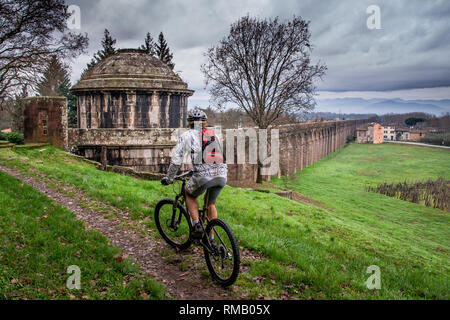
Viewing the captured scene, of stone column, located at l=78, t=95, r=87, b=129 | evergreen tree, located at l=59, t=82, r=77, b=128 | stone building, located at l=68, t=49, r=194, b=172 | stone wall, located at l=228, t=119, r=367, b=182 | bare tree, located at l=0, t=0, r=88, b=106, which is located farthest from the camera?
evergreen tree, located at l=59, t=82, r=77, b=128

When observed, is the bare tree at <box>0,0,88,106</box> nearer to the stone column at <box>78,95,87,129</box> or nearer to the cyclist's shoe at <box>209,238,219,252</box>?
the stone column at <box>78,95,87,129</box>

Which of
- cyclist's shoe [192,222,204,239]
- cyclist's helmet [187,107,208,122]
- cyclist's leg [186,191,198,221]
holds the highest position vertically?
cyclist's helmet [187,107,208,122]

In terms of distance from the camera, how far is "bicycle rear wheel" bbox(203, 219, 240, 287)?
Answer: 4191 millimetres

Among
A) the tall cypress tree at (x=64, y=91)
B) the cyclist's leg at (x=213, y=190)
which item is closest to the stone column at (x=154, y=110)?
the cyclist's leg at (x=213, y=190)

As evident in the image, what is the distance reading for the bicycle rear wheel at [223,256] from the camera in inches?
165

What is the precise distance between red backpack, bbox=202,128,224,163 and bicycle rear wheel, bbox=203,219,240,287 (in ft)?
3.05

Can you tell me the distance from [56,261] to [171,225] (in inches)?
76.0

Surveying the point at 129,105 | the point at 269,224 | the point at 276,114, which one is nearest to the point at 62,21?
the point at 129,105

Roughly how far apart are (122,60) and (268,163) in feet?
50.1

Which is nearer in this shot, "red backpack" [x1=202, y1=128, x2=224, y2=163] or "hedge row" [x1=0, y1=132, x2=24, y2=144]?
"red backpack" [x1=202, y1=128, x2=224, y2=163]

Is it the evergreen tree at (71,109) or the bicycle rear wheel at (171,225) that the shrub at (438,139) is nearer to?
the evergreen tree at (71,109)

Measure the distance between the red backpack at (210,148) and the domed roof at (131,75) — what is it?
17.8 metres

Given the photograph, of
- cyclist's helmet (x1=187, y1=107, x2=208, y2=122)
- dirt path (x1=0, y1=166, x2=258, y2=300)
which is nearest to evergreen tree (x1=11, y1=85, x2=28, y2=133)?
dirt path (x1=0, y1=166, x2=258, y2=300)

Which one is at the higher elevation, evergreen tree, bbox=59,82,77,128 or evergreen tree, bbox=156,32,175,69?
evergreen tree, bbox=156,32,175,69
